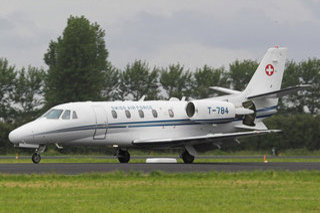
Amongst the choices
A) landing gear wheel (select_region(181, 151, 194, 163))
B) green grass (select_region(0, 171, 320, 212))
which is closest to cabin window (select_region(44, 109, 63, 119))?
landing gear wheel (select_region(181, 151, 194, 163))

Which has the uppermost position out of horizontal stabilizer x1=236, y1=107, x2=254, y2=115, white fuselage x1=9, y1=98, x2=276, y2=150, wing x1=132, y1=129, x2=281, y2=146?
horizontal stabilizer x1=236, y1=107, x2=254, y2=115

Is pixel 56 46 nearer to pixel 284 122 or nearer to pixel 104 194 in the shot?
pixel 284 122

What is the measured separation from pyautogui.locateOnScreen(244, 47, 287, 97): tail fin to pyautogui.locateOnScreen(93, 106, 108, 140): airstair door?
33.8 feet

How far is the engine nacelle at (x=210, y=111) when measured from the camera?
40.8 meters

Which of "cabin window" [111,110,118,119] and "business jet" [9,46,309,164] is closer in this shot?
"business jet" [9,46,309,164]

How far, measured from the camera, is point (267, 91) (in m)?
44.2

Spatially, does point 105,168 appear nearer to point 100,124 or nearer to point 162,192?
point 100,124

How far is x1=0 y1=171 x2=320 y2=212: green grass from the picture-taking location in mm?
16797

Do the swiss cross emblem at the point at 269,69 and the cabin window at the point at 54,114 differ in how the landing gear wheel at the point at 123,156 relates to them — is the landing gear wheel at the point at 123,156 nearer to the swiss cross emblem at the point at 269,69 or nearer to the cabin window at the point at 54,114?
the cabin window at the point at 54,114

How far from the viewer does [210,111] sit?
41.0m

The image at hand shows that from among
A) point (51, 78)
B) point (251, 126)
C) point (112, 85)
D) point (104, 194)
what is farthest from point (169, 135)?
point (112, 85)

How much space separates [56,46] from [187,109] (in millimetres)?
50089

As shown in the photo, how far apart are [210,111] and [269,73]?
5478 millimetres

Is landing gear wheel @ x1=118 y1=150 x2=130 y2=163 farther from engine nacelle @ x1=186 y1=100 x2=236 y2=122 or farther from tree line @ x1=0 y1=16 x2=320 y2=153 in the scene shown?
tree line @ x1=0 y1=16 x2=320 y2=153
